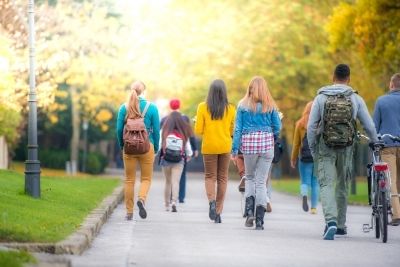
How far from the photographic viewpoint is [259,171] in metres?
17.0

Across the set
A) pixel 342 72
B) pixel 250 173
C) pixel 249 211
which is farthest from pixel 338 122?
pixel 249 211

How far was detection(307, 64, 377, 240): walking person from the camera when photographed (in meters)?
15.1

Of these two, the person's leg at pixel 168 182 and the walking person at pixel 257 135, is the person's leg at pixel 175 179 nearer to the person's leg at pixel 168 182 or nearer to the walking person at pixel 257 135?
the person's leg at pixel 168 182

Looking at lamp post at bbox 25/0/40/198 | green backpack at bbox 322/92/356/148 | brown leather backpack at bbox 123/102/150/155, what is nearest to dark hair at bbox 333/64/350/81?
green backpack at bbox 322/92/356/148

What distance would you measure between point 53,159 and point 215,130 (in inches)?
1712

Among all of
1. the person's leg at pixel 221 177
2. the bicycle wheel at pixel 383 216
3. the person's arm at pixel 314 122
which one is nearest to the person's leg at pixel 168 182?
the person's leg at pixel 221 177

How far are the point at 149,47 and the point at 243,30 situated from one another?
719 cm

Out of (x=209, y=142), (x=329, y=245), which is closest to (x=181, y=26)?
(x=209, y=142)

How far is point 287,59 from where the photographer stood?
49.6 meters

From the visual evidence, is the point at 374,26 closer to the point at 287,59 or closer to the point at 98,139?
the point at 287,59

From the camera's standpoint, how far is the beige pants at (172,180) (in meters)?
21.2

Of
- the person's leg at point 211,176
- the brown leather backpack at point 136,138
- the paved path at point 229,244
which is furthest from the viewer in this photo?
the person's leg at point 211,176

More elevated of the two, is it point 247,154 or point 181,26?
point 181,26

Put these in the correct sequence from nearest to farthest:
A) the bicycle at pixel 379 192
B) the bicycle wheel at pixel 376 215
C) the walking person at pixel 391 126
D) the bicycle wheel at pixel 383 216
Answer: the bicycle wheel at pixel 383 216, the bicycle at pixel 379 192, the bicycle wheel at pixel 376 215, the walking person at pixel 391 126
